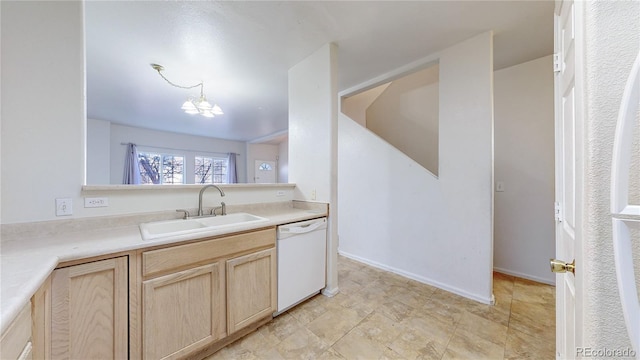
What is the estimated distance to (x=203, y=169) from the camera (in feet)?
22.4

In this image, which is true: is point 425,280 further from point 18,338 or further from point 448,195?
point 18,338

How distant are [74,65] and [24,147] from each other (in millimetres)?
547

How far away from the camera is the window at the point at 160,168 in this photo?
583cm

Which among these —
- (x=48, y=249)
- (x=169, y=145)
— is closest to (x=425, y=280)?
(x=48, y=249)

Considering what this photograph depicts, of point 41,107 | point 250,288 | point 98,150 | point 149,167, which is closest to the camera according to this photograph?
point 41,107

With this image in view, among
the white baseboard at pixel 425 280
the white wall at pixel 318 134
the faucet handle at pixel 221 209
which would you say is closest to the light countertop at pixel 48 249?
the faucet handle at pixel 221 209

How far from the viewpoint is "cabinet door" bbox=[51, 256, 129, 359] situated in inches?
38.1

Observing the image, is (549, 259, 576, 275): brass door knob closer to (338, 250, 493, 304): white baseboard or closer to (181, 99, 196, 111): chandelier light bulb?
(338, 250, 493, 304): white baseboard

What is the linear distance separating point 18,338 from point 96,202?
3.03ft

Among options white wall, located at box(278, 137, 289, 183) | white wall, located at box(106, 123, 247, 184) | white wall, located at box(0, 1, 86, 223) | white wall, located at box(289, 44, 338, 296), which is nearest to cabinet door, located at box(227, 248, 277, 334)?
white wall, located at box(289, 44, 338, 296)

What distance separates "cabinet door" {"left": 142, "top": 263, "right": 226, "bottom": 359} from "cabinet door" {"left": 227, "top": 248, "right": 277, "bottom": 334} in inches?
2.3

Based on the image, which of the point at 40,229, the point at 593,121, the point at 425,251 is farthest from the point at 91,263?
the point at 425,251

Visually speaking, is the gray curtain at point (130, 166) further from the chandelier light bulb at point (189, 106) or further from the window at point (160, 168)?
the chandelier light bulb at point (189, 106)

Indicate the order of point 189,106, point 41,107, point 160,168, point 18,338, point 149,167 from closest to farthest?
1. point 18,338
2. point 41,107
3. point 189,106
4. point 149,167
5. point 160,168
